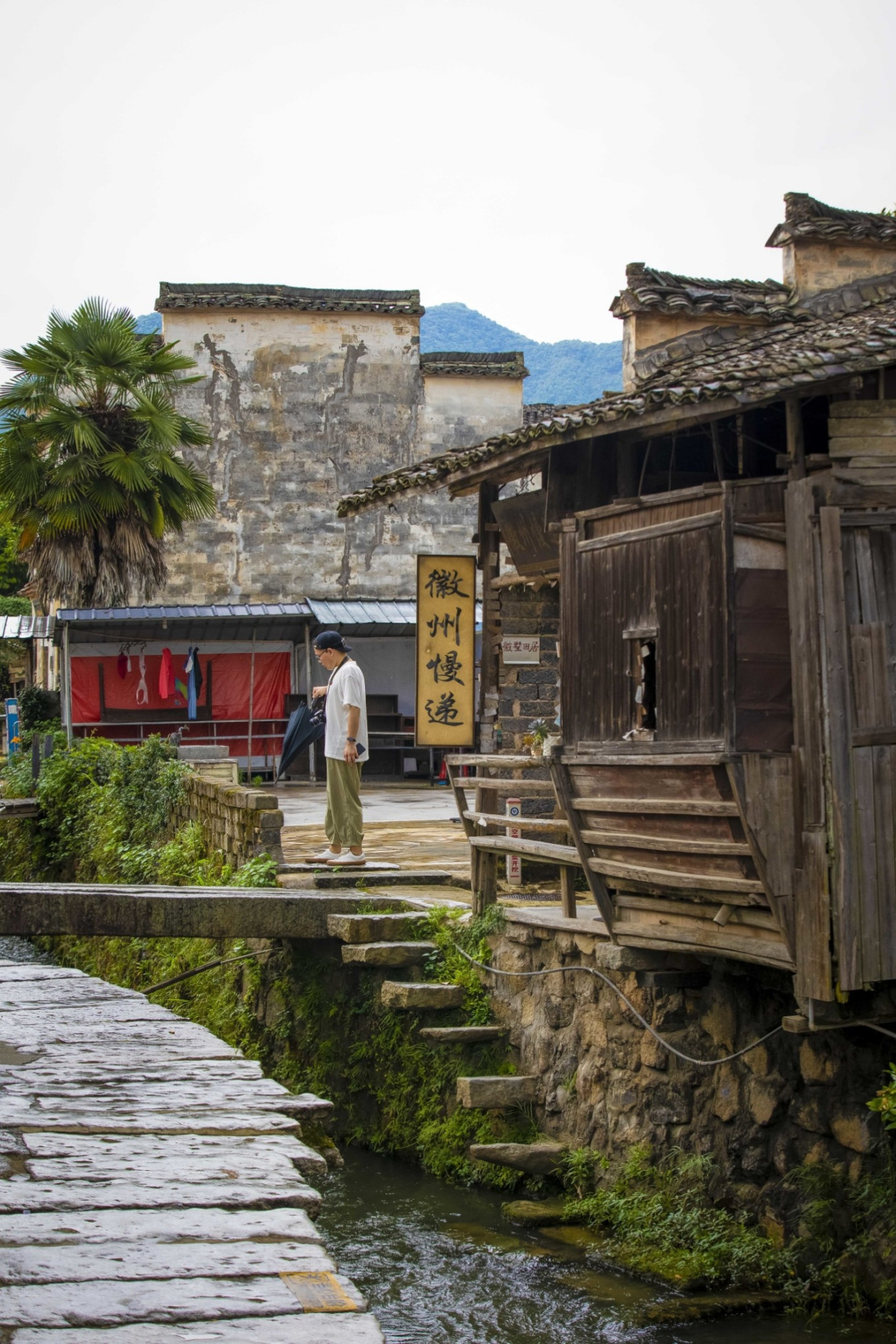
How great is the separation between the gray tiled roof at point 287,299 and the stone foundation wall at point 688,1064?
18567 mm

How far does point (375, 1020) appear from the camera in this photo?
10586 millimetres

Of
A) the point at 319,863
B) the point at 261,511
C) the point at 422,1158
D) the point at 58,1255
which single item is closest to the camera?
the point at 58,1255

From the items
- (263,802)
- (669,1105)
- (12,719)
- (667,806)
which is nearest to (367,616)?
(12,719)

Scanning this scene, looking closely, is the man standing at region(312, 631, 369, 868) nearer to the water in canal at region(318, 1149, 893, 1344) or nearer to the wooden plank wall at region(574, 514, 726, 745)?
the wooden plank wall at region(574, 514, 726, 745)

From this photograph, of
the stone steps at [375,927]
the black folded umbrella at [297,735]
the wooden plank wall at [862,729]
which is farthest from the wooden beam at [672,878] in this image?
the black folded umbrella at [297,735]

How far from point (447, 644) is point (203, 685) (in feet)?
40.3

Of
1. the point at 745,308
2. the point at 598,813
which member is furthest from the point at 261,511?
the point at 598,813

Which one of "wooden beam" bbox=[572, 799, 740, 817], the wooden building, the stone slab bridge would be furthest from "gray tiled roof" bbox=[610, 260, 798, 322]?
the stone slab bridge

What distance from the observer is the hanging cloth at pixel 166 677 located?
2408 centimetres

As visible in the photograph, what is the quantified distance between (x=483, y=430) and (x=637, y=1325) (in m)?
21.3

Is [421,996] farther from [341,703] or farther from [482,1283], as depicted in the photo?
[341,703]

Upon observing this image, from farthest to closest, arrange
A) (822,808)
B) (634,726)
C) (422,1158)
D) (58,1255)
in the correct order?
(422,1158) → (634,726) → (822,808) → (58,1255)

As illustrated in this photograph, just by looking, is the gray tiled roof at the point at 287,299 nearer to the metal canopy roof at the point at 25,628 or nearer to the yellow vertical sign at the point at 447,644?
the metal canopy roof at the point at 25,628

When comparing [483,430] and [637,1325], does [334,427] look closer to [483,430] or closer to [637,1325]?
[483,430]
